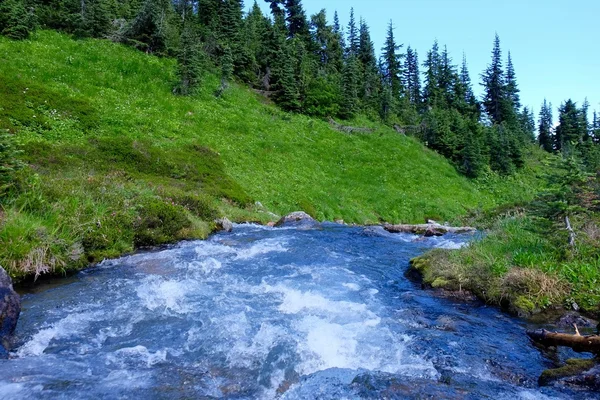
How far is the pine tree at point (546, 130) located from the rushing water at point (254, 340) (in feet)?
273

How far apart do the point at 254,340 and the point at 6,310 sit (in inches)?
164

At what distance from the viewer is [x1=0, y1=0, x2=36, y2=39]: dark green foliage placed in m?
29.8

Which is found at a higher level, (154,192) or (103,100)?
(103,100)

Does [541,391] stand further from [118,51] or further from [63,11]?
[63,11]

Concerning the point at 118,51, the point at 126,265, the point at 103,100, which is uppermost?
the point at 118,51

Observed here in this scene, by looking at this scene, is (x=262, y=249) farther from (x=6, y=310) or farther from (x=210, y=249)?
(x=6, y=310)

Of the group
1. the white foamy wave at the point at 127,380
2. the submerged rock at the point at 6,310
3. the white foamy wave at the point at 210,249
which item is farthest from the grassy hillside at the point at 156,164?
the white foamy wave at the point at 127,380

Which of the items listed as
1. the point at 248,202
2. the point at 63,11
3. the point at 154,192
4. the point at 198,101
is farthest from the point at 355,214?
the point at 63,11

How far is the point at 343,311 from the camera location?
28.0ft

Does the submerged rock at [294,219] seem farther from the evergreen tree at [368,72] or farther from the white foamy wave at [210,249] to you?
the evergreen tree at [368,72]

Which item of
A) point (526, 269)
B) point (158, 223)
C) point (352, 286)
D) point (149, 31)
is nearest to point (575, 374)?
point (526, 269)

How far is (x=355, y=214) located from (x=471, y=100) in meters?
64.0

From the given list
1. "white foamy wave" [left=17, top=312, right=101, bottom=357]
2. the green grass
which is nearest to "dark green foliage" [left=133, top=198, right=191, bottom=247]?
"white foamy wave" [left=17, top=312, right=101, bottom=357]

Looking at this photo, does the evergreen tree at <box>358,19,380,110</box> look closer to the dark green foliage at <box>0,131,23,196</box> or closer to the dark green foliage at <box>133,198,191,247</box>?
the dark green foliage at <box>133,198,191,247</box>
